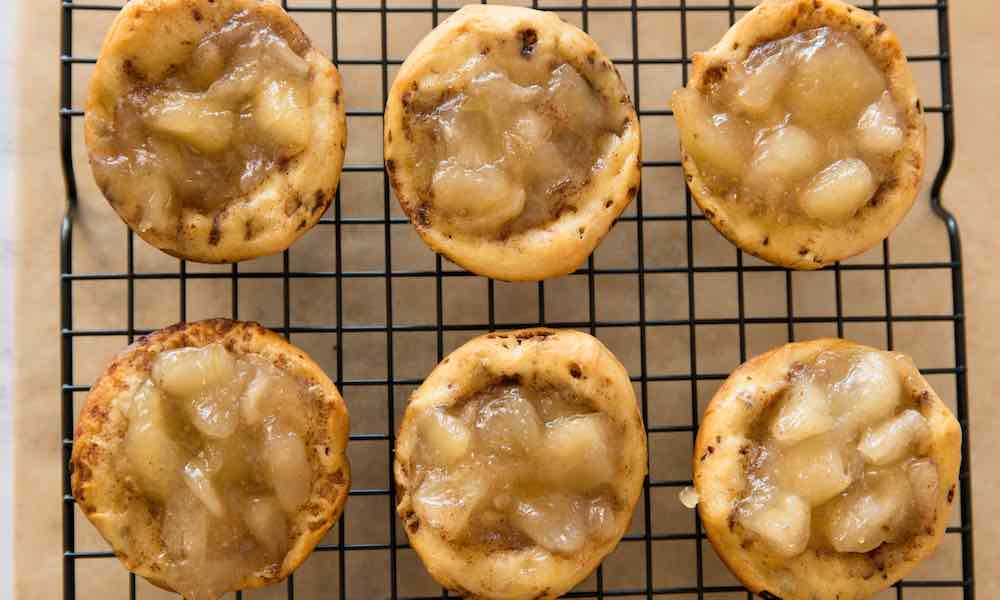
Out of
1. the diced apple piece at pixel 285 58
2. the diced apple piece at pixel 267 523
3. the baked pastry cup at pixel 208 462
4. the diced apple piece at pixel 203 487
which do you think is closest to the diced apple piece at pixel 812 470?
the baked pastry cup at pixel 208 462

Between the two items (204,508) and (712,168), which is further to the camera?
(712,168)

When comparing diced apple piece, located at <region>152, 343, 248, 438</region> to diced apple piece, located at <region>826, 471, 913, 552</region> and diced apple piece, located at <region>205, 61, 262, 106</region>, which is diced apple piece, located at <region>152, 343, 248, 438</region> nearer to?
diced apple piece, located at <region>205, 61, 262, 106</region>

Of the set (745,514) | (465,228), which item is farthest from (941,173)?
(465,228)

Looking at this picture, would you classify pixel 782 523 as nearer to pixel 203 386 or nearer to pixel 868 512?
pixel 868 512

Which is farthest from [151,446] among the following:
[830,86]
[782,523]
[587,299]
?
[830,86]

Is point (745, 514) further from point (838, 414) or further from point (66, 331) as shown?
point (66, 331)

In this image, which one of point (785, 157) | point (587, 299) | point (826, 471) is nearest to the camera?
point (826, 471)

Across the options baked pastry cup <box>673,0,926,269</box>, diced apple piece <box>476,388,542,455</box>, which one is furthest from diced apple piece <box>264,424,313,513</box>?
baked pastry cup <box>673,0,926,269</box>
